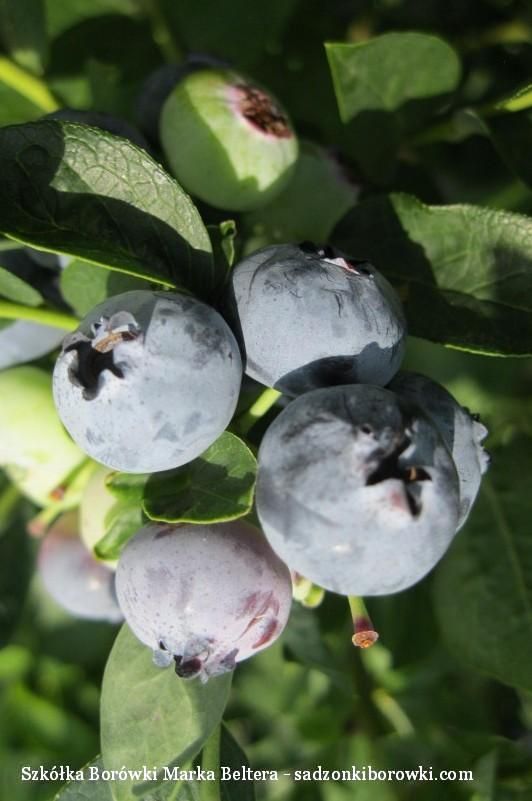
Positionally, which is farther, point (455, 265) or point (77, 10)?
point (77, 10)

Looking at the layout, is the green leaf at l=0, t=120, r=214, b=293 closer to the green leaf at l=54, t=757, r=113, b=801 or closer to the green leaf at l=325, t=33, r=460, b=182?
the green leaf at l=325, t=33, r=460, b=182

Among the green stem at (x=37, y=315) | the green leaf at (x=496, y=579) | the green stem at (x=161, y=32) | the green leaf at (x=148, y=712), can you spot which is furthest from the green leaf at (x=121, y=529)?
the green stem at (x=161, y=32)

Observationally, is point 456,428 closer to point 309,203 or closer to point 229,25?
point 309,203

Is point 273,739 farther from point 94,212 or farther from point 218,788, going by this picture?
point 94,212

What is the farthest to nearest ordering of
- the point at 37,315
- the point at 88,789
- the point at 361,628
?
the point at 88,789 → the point at 37,315 → the point at 361,628

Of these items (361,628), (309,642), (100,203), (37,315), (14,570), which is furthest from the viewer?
(14,570)

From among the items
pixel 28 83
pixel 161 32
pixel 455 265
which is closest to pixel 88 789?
pixel 455 265

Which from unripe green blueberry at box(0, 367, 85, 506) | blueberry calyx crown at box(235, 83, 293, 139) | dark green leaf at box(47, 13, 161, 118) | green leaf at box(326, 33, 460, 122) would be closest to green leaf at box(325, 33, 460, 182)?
green leaf at box(326, 33, 460, 122)
